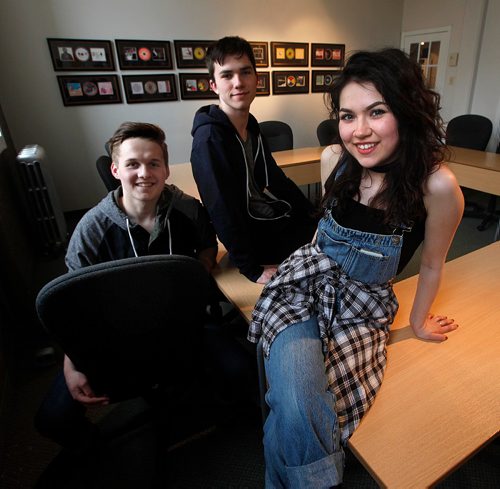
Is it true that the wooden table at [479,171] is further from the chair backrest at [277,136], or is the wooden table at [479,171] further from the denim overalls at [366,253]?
the denim overalls at [366,253]

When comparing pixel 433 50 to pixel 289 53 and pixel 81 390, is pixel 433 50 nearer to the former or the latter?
pixel 289 53

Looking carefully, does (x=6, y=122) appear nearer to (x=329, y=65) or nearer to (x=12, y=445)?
(x=12, y=445)

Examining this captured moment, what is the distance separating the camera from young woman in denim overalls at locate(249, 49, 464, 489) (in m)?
0.77

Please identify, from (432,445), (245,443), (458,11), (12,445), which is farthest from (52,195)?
(458,11)

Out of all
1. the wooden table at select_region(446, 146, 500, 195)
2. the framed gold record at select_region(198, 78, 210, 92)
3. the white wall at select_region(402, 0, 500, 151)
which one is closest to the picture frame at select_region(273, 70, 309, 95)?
the framed gold record at select_region(198, 78, 210, 92)

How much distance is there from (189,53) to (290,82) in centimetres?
163

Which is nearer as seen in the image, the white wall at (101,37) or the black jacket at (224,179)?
the black jacket at (224,179)

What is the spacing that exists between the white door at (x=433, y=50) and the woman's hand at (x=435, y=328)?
17.0 feet

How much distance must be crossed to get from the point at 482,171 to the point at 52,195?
10.8ft

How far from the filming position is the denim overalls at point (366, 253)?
0.98 meters

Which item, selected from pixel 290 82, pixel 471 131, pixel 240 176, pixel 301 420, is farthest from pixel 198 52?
pixel 301 420

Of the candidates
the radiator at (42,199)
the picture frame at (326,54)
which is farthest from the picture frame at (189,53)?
the radiator at (42,199)

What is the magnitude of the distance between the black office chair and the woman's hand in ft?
9.58

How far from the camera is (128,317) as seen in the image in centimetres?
91
